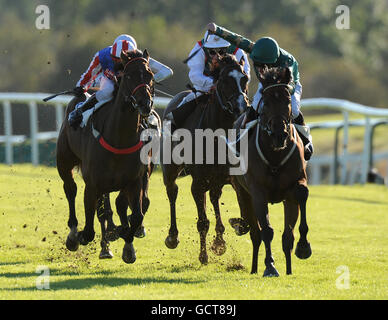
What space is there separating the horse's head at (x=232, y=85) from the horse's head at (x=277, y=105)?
857 mm

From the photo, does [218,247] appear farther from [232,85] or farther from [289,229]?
[232,85]

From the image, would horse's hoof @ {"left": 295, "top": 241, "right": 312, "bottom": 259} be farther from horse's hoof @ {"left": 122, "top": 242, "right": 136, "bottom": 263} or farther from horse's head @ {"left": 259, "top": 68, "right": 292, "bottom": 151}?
horse's hoof @ {"left": 122, "top": 242, "right": 136, "bottom": 263}

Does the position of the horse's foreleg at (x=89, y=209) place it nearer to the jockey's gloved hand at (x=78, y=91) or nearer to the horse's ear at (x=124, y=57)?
the horse's ear at (x=124, y=57)

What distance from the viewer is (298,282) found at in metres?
7.02

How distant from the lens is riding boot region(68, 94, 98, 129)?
8344 millimetres

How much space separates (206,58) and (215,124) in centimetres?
83

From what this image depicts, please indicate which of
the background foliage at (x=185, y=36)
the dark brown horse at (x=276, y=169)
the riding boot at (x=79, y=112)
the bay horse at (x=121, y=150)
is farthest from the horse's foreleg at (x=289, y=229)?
the background foliage at (x=185, y=36)

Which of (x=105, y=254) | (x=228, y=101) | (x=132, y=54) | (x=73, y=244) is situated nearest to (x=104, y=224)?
(x=105, y=254)

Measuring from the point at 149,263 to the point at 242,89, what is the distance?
1.85 meters

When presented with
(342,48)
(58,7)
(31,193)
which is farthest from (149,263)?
(342,48)

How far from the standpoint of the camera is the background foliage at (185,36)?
2977 cm

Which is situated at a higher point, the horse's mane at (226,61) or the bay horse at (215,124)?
the horse's mane at (226,61)

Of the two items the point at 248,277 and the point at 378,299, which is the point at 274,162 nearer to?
the point at 248,277

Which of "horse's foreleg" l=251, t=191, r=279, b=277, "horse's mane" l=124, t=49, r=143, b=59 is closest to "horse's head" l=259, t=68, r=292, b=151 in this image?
"horse's foreleg" l=251, t=191, r=279, b=277
